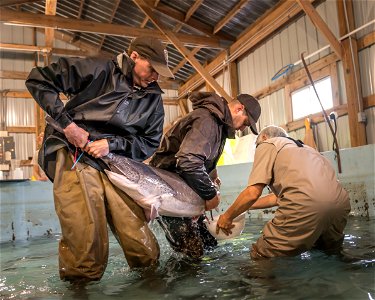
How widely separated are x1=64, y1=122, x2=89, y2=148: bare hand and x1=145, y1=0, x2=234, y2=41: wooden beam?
7.04m

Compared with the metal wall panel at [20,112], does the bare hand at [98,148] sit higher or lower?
lower

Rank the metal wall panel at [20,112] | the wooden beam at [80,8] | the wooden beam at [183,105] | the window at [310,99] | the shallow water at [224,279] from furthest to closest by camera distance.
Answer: the wooden beam at [183,105] < the metal wall panel at [20,112] < the wooden beam at [80,8] < the window at [310,99] < the shallow water at [224,279]

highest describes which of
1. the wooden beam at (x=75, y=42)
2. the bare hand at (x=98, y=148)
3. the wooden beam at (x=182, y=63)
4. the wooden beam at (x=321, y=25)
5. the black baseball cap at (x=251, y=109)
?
the wooden beam at (x=75, y=42)

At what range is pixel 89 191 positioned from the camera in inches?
87.7

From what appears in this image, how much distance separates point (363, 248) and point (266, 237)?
30.1 inches

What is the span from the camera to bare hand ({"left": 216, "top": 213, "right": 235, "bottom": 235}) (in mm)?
2727

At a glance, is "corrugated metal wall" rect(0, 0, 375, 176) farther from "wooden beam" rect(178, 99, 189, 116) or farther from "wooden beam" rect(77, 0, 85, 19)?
"wooden beam" rect(77, 0, 85, 19)

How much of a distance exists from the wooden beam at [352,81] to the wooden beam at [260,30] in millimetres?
1041

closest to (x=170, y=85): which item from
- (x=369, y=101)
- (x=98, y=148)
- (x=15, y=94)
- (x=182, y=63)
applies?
(x=182, y=63)

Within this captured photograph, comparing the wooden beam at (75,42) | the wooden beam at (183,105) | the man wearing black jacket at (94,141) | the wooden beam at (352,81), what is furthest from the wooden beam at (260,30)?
the man wearing black jacket at (94,141)

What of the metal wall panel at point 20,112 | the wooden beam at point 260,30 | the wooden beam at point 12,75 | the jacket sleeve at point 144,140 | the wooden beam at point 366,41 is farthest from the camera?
the metal wall panel at point 20,112

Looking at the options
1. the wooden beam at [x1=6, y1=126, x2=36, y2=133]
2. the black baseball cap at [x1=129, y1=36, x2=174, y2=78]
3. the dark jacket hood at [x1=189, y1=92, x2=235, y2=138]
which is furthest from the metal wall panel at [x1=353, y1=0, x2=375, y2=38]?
the wooden beam at [x1=6, y1=126, x2=36, y2=133]

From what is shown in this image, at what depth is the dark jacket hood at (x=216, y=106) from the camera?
2.67 metres

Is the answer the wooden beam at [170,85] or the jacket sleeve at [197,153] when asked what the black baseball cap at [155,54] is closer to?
the jacket sleeve at [197,153]
